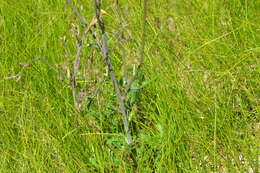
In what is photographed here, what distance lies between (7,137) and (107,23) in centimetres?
107

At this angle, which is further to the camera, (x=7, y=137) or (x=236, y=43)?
(x=236, y=43)

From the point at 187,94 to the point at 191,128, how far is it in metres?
0.22

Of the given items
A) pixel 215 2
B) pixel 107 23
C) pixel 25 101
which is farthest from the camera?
pixel 107 23

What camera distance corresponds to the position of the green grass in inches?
79.1

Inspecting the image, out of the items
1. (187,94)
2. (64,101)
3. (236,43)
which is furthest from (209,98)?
(64,101)

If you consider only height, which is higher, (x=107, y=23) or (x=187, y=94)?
(x=107, y=23)

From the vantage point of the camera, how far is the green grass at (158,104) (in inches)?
79.1

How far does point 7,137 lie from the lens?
7.45 feet

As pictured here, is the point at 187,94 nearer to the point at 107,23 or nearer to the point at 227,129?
the point at 227,129

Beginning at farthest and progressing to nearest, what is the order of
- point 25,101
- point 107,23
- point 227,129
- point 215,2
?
point 107,23 → point 215,2 → point 25,101 → point 227,129

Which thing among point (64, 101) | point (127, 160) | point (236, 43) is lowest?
point (127, 160)

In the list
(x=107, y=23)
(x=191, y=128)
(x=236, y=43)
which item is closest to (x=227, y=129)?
(x=191, y=128)

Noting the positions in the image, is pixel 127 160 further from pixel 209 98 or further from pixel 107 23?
pixel 107 23

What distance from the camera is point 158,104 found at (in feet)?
7.25
